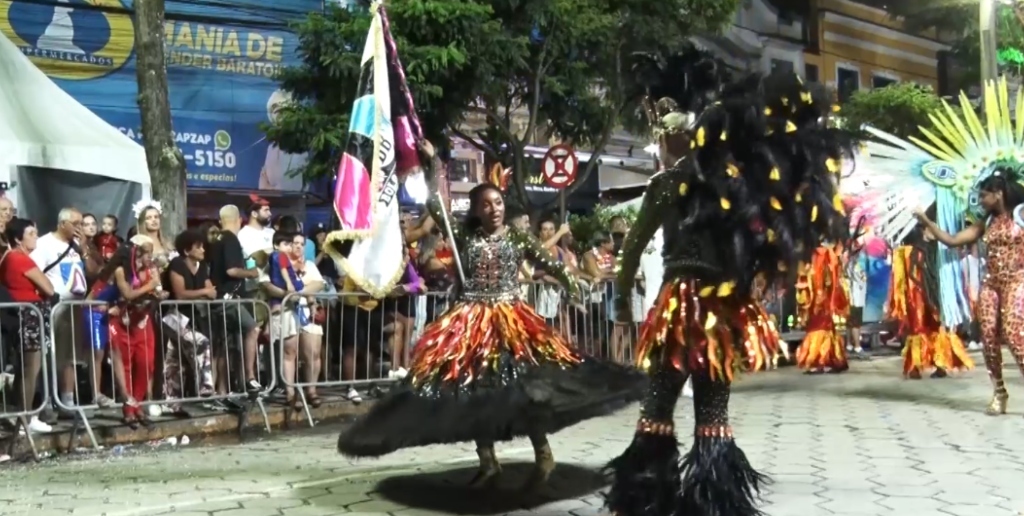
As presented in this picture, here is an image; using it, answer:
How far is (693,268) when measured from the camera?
4.92 metres

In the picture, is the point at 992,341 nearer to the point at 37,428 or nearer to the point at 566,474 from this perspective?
the point at 566,474

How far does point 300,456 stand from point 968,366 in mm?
7548

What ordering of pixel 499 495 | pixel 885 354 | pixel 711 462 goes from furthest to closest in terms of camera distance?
1. pixel 885 354
2. pixel 499 495
3. pixel 711 462

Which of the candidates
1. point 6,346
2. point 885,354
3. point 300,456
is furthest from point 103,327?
point 885,354

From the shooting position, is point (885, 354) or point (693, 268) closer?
point (693, 268)

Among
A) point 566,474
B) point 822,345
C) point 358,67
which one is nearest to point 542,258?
point 566,474

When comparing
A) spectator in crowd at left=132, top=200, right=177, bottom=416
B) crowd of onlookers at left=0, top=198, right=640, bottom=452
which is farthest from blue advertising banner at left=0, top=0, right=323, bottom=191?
spectator in crowd at left=132, top=200, right=177, bottom=416

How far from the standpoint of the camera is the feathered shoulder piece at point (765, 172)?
15.3 feet

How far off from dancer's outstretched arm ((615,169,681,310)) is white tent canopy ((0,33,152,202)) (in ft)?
26.0

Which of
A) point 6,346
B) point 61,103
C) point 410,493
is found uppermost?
point 61,103

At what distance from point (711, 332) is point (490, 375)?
1275 mm

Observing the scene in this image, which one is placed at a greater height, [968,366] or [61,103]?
[61,103]

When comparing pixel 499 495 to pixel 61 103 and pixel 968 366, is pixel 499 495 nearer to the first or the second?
pixel 968 366

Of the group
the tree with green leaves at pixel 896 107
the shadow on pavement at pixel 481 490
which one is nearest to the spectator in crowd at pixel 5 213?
the shadow on pavement at pixel 481 490
